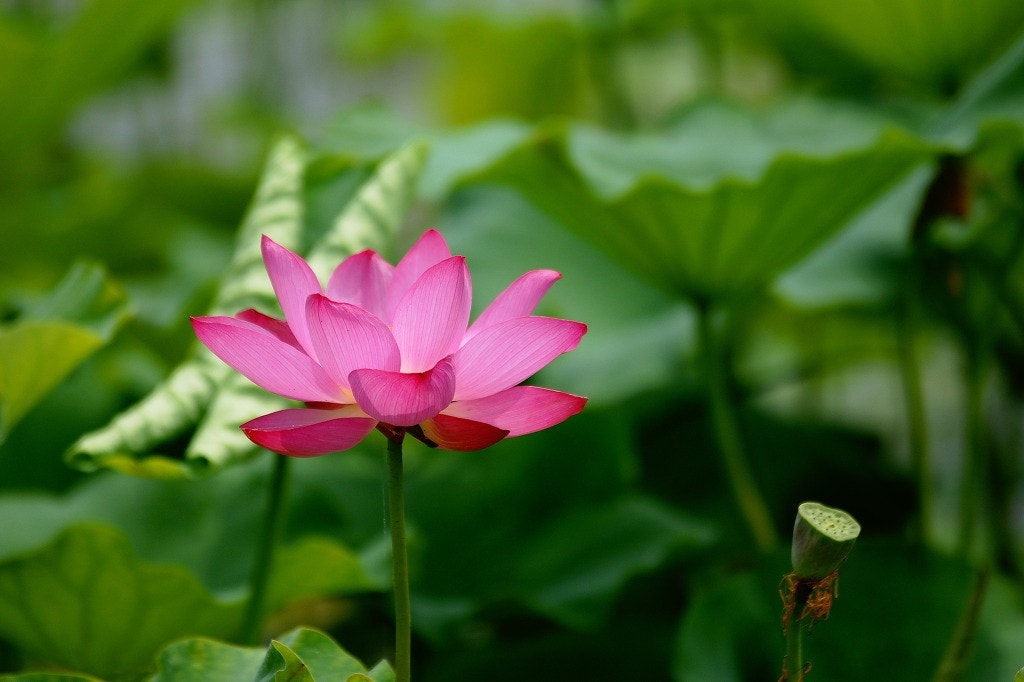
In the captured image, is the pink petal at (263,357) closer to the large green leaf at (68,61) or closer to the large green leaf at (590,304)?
the large green leaf at (590,304)

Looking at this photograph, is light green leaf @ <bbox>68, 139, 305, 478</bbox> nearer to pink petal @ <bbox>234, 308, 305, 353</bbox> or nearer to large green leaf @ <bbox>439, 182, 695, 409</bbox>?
pink petal @ <bbox>234, 308, 305, 353</bbox>

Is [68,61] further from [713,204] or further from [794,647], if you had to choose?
[794,647]

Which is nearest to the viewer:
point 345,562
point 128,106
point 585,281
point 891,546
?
point 345,562

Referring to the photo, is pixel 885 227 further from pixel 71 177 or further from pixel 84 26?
pixel 71 177

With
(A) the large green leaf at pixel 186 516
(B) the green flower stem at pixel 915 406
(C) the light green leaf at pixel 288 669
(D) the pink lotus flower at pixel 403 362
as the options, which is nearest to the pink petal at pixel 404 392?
(D) the pink lotus flower at pixel 403 362

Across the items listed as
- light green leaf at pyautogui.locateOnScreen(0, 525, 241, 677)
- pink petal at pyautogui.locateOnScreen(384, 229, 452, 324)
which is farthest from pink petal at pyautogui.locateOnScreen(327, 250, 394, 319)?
light green leaf at pyautogui.locateOnScreen(0, 525, 241, 677)


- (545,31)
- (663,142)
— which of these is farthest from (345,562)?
(545,31)


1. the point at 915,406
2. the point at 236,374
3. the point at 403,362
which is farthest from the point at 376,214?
the point at 915,406
